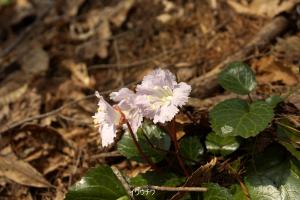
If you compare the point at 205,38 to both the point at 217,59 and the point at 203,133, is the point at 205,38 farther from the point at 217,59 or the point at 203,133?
the point at 203,133

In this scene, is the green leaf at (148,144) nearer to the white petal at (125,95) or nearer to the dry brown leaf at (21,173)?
the white petal at (125,95)

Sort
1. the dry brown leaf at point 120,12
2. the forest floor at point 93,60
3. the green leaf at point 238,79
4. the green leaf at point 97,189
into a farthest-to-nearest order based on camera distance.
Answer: the dry brown leaf at point 120,12, the forest floor at point 93,60, the green leaf at point 238,79, the green leaf at point 97,189

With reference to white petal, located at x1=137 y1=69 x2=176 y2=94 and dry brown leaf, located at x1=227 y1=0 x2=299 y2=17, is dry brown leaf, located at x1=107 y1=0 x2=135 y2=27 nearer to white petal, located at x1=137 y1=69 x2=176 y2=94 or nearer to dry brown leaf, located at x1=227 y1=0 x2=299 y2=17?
dry brown leaf, located at x1=227 y1=0 x2=299 y2=17

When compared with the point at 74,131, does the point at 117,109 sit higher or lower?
higher

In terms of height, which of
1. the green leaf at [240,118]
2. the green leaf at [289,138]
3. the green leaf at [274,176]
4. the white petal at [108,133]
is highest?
the white petal at [108,133]

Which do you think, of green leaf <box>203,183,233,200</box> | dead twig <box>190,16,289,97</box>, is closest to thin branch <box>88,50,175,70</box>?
dead twig <box>190,16,289,97</box>

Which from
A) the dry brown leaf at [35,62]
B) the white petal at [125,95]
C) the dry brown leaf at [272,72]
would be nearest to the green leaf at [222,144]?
the white petal at [125,95]

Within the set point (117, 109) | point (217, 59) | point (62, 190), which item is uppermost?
point (117, 109)

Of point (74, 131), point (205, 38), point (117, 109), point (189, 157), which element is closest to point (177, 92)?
point (117, 109)
